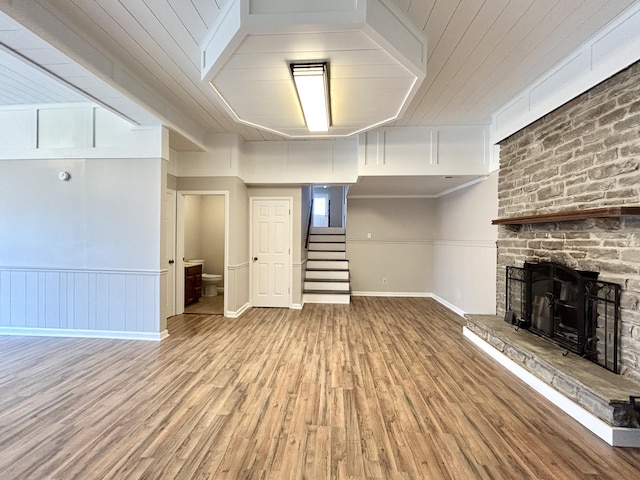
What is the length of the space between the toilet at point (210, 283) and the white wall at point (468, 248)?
190 inches

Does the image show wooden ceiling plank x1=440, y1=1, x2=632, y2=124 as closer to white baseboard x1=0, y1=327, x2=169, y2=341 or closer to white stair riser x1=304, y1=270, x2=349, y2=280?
white stair riser x1=304, y1=270, x2=349, y2=280

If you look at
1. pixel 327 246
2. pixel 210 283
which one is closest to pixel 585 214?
pixel 327 246

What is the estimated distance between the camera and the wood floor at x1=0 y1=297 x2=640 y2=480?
175 centimetres

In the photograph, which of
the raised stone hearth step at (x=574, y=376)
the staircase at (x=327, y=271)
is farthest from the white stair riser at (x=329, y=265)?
the raised stone hearth step at (x=574, y=376)

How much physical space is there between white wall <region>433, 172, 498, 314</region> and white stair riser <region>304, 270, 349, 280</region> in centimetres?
204

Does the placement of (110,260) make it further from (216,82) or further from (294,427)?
(294,427)

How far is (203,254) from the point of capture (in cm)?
711

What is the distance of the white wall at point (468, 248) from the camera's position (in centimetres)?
436

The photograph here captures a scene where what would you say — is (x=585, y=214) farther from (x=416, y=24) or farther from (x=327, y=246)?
(x=327, y=246)

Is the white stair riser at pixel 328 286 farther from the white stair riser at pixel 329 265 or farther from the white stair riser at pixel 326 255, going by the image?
the white stair riser at pixel 326 255

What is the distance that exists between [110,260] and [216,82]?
285cm

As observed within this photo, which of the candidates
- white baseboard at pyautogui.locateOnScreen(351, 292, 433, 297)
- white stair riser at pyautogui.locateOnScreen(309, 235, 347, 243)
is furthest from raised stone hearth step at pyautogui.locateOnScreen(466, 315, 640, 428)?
white stair riser at pyautogui.locateOnScreen(309, 235, 347, 243)

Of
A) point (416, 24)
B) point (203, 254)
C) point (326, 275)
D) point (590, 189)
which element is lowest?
point (326, 275)

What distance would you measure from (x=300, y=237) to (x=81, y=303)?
11.1 ft
